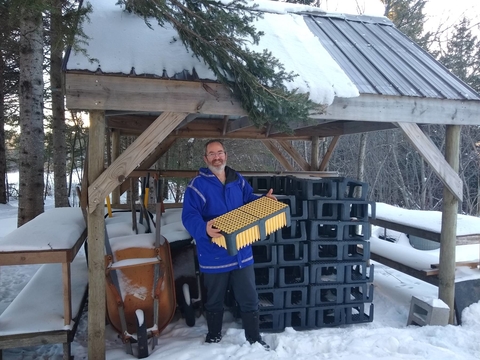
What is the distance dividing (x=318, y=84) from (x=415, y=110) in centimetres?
123

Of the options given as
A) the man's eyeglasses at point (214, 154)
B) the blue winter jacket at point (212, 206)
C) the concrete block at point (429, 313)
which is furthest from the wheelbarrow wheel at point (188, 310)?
the concrete block at point (429, 313)

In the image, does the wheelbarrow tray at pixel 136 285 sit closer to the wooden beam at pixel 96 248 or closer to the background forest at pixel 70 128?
the wooden beam at pixel 96 248

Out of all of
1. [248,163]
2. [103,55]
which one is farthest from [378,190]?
[103,55]

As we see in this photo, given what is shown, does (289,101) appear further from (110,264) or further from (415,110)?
(110,264)

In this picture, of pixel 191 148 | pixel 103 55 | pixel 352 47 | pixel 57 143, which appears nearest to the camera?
pixel 103 55

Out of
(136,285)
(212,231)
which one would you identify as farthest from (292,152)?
(212,231)

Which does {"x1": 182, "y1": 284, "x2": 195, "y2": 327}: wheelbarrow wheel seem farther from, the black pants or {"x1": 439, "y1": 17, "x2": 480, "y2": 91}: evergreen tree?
{"x1": 439, "y1": 17, "x2": 480, "y2": 91}: evergreen tree

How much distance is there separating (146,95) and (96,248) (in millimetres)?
1403

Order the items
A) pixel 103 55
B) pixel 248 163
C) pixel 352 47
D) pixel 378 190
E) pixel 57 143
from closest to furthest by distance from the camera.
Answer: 1. pixel 103 55
2. pixel 352 47
3. pixel 57 143
4. pixel 248 163
5. pixel 378 190

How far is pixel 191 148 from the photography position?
39.0 ft

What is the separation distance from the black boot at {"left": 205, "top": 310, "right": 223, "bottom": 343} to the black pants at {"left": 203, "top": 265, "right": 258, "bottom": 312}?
2.2 inches

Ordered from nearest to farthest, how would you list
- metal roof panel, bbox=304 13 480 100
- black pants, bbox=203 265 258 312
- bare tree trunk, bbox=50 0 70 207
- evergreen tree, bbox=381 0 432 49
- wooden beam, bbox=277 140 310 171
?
black pants, bbox=203 265 258 312, metal roof panel, bbox=304 13 480 100, wooden beam, bbox=277 140 310 171, bare tree trunk, bbox=50 0 70 207, evergreen tree, bbox=381 0 432 49

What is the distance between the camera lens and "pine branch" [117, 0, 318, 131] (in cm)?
311

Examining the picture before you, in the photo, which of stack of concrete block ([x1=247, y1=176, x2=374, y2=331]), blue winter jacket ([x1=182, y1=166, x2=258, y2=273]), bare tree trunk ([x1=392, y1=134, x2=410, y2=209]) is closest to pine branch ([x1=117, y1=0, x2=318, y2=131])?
blue winter jacket ([x1=182, y1=166, x2=258, y2=273])
